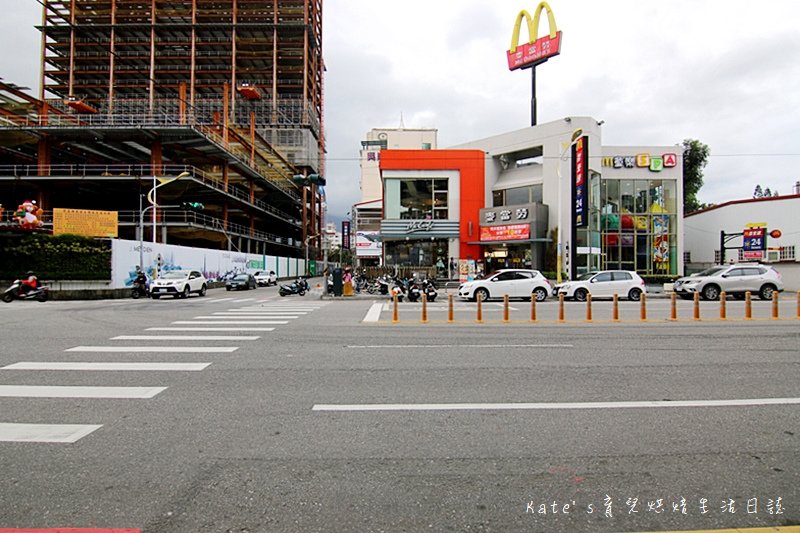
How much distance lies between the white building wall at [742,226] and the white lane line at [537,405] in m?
31.2

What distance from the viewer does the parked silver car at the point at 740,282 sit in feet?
69.6

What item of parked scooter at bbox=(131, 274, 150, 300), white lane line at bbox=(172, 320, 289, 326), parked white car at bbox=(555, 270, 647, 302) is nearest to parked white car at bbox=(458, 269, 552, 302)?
parked white car at bbox=(555, 270, 647, 302)

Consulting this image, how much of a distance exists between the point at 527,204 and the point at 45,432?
32.3m

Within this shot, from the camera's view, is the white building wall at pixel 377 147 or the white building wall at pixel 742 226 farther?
the white building wall at pixel 377 147

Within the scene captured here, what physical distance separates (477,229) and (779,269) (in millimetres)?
19530

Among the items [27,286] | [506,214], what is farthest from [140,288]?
[506,214]

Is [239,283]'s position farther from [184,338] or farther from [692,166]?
[692,166]

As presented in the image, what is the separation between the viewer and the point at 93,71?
264ft

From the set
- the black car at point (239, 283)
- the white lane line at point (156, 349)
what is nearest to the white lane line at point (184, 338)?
the white lane line at point (156, 349)

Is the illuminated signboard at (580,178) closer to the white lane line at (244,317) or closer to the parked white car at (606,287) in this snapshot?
the parked white car at (606,287)

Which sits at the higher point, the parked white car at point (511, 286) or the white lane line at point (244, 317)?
the parked white car at point (511, 286)

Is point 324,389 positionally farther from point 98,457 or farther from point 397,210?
point 397,210

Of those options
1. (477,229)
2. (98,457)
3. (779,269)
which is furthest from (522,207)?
(98,457)

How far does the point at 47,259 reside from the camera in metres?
25.5
